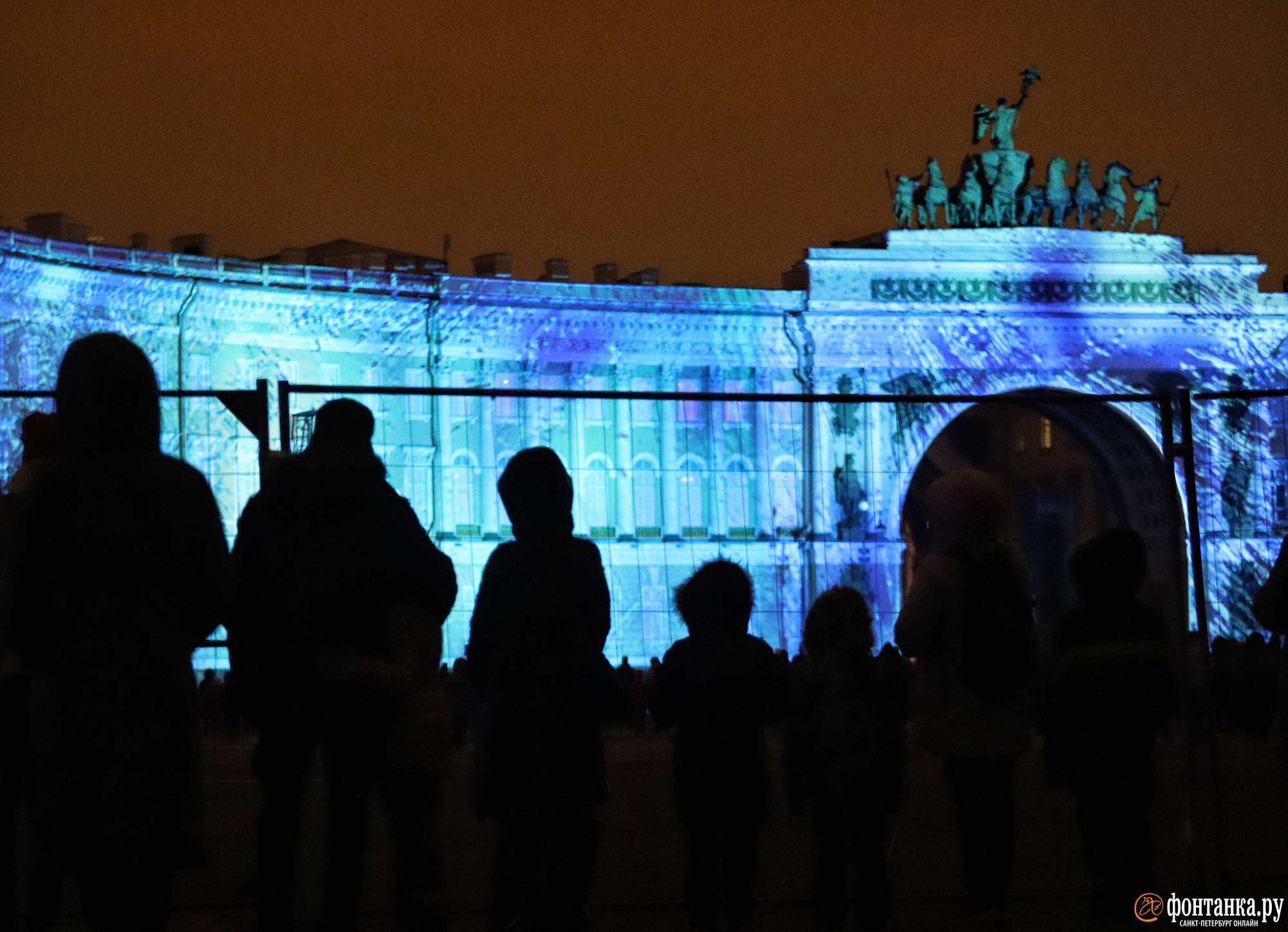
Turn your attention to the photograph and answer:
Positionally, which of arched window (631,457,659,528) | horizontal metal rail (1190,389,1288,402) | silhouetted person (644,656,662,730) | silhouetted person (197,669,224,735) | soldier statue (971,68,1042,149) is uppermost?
soldier statue (971,68,1042,149)

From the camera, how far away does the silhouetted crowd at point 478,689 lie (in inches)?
186

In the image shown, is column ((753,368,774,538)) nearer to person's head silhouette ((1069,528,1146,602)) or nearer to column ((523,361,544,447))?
person's head silhouette ((1069,528,1146,602))

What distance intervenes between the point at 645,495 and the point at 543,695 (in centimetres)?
170

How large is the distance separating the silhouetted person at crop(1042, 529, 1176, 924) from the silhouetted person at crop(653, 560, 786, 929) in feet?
3.70

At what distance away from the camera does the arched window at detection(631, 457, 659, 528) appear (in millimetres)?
7848

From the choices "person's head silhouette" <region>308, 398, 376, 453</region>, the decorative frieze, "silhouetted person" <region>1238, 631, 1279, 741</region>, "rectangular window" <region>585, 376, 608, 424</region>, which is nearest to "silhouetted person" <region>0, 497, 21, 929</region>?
"person's head silhouette" <region>308, 398, 376, 453</region>

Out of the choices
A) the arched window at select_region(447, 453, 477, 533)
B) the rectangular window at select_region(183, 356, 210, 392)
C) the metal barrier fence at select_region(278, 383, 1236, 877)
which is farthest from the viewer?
the rectangular window at select_region(183, 356, 210, 392)

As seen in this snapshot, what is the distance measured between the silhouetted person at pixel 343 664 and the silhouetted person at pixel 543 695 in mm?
351

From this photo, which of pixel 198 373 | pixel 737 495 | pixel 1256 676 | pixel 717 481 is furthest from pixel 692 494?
pixel 198 373

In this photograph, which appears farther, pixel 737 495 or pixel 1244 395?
pixel 737 495

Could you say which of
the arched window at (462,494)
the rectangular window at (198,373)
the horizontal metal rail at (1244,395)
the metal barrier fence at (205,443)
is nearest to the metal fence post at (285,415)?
the arched window at (462,494)

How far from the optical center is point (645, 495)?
7.82 m

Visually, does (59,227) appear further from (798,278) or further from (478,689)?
(478,689)

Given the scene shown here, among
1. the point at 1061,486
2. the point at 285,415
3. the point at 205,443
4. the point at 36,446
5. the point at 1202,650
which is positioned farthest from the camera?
the point at 205,443
